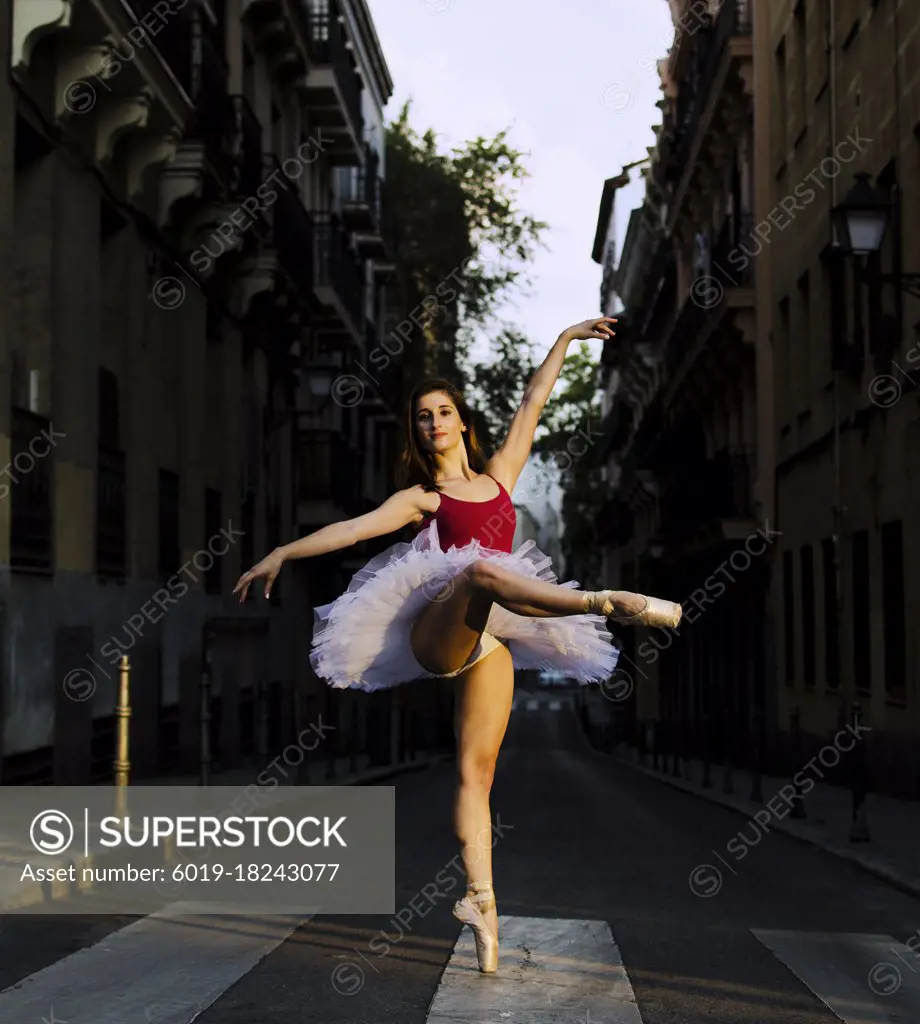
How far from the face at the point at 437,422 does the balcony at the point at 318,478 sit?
89.8 feet

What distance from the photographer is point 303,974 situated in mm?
6617

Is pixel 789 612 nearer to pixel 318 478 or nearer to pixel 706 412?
pixel 318 478

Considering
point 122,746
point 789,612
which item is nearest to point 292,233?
point 789,612

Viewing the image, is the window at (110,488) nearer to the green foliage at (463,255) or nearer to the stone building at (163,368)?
the stone building at (163,368)

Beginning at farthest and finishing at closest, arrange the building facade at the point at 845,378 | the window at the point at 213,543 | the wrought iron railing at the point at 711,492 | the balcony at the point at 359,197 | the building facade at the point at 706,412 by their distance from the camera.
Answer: the balcony at the point at 359,197, the wrought iron railing at the point at 711,492, the building facade at the point at 706,412, the window at the point at 213,543, the building facade at the point at 845,378

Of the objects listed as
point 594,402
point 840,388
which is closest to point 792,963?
point 840,388

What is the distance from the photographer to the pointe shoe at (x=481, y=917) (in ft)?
21.2

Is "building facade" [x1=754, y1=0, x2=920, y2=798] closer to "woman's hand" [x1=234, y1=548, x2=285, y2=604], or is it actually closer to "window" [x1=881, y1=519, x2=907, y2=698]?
"window" [x1=881, y1=519, x2=907, y2=698]

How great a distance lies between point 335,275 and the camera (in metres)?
35.5

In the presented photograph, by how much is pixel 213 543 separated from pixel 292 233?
285 inches

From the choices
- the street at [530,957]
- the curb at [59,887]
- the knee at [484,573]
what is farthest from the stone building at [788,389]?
the knee at [484,573]

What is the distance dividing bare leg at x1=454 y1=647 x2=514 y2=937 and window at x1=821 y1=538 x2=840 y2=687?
19.5 metres

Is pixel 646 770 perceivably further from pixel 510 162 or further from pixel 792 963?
pixel 792 963

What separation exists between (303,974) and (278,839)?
7.18 meters
